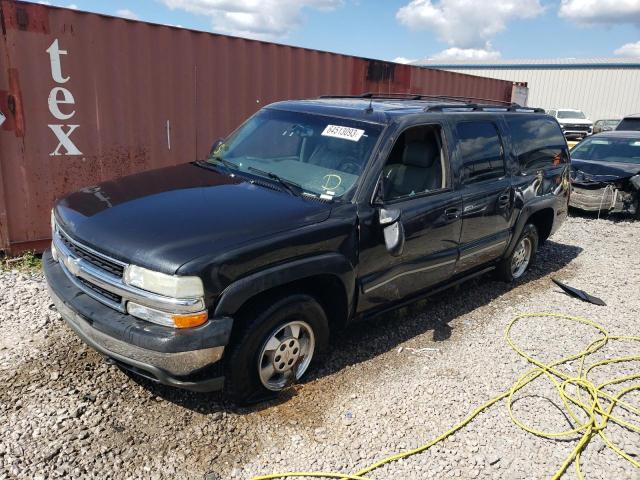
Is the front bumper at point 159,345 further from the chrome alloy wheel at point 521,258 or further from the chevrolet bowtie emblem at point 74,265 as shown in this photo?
the chrome alloy wheel at point 521,258

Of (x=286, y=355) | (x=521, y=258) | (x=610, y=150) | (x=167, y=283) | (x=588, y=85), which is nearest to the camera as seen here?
(x=167, y=283)

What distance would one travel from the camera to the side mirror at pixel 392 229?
11.0ft

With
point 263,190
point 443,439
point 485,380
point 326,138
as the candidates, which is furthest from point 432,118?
point 443,439

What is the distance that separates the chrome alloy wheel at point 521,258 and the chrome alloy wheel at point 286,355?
3118mm

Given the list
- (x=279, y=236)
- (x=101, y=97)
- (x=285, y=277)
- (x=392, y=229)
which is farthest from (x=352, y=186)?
(x=101, y=97)

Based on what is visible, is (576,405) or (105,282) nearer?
(105,282)

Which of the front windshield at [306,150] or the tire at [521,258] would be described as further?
the tire at [521,258]

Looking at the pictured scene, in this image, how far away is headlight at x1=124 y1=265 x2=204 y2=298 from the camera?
8.24 ft

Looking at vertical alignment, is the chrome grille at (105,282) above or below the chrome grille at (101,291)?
above

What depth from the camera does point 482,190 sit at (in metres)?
4.36

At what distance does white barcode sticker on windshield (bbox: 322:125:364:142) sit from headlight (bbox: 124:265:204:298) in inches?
65.9

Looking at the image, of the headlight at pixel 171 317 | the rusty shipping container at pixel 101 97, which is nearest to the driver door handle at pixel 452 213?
the headlight at pixel 171 317

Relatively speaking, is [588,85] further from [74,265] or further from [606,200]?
[74,265]

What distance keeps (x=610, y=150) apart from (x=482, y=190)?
717 centimetres
